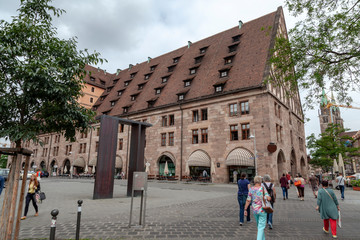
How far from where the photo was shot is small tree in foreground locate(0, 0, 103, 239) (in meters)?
5.40

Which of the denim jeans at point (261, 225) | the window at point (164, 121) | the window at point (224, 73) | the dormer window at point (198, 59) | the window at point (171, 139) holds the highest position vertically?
the dormer window at point (198, 59)

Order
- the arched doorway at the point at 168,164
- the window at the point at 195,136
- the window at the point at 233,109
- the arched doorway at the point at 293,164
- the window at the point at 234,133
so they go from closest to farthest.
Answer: the window at the point at 234,133, the window at the point at 233,109, the window at the point at 195,136, the arched doorway at the point at 293,164, the arched doorway at the point at 168,164

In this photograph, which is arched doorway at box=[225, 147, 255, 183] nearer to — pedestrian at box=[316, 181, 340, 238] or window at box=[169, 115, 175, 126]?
window at box=[169, 115, 175, 126]

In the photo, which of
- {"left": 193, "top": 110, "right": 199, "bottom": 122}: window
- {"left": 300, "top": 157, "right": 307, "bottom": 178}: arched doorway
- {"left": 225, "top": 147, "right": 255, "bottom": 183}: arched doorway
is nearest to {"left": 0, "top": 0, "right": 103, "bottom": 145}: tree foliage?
{"left": 225, "top": 147, "right": 255, "bottom": 183}: arched doorway

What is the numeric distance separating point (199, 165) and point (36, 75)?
915 inches

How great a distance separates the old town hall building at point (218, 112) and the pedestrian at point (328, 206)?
14265 millimetres

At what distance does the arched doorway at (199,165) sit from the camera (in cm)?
2706

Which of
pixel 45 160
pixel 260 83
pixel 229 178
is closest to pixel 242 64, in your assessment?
pixel 260 83

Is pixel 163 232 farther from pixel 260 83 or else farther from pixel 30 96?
pixel 260 83

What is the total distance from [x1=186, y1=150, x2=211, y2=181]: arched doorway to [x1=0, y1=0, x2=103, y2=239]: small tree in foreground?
21.3m

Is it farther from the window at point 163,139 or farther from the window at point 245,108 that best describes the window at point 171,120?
the window at point 245,108

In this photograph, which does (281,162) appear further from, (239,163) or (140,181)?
(140,181)

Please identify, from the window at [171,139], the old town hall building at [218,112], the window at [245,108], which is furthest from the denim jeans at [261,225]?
the window at [171,139]

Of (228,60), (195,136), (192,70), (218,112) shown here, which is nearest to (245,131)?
(218,112)
